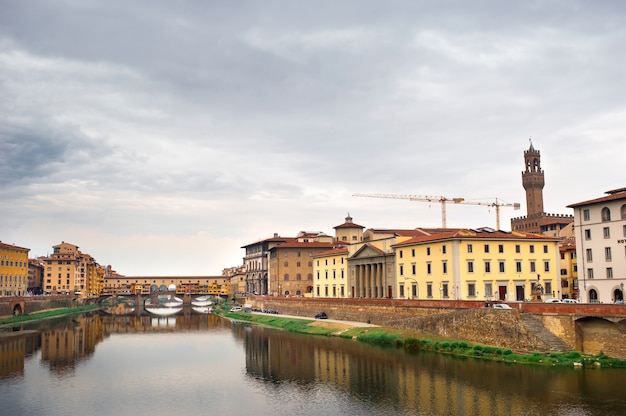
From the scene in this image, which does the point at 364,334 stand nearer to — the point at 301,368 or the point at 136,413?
the point at 301,368

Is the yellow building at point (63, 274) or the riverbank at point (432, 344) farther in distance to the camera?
the yellow building at point (63, 274)

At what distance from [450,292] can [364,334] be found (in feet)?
36.3

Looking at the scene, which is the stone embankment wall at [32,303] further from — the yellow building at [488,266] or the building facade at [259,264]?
the yellow building at [488,266]

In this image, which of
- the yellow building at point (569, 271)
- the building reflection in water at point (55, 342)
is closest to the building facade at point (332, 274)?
the building reflection in water at point (55, 342)

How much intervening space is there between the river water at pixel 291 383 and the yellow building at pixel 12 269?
53.3 meters

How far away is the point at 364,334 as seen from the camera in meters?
64.3

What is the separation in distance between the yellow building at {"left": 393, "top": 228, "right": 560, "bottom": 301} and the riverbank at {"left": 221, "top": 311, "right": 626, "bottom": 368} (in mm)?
8751

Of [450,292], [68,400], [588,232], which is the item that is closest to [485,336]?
[450,292]

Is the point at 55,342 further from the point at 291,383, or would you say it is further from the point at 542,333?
the point at 542,333

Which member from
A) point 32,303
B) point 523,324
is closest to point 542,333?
point 523,324

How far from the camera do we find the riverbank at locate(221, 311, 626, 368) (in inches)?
1658

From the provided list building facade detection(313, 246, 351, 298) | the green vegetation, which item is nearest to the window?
building facade detection(313, 246, 351, 298)

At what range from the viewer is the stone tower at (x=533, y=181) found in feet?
511

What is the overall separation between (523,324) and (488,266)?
61.0 feet
